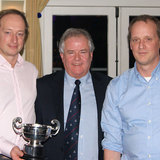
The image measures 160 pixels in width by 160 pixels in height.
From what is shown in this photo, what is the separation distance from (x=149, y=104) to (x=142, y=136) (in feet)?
0.69

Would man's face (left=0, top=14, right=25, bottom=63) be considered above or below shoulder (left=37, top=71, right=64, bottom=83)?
above

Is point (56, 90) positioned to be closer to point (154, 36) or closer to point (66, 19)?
point (154, 36)

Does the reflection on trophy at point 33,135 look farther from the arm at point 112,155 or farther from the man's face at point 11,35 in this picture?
the man's face at point 11,35

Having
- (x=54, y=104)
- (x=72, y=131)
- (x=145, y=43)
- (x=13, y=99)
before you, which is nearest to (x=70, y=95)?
(x=54, y=104)

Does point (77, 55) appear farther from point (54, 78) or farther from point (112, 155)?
point (112, 155)

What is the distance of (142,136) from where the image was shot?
78.5 inches

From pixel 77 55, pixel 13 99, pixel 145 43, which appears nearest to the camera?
pixel 145 43

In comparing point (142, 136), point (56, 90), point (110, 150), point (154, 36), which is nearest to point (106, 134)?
point (110, 150)

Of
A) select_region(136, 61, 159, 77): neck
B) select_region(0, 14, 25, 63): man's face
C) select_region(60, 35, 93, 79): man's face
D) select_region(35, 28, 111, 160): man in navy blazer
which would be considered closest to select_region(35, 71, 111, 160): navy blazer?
select_region(35, 28, 111, 160): man in navy blazer

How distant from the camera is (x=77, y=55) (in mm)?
2449

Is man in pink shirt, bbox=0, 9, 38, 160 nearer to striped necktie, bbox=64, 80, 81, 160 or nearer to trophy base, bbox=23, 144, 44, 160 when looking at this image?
trophy base, bbox=23, 144, 44, 160

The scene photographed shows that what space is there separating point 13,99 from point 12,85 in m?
0.11

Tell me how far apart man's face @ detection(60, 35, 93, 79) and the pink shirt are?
0.35 m

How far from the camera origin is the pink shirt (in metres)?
2.27
